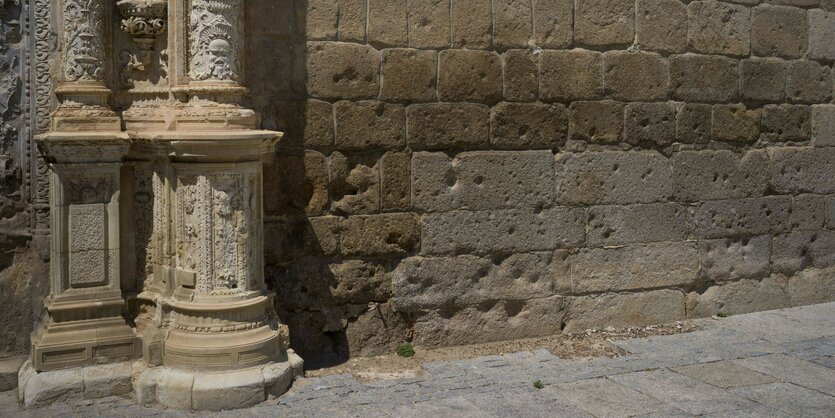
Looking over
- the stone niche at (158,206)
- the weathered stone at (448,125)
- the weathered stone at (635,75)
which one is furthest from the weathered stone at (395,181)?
the weathered stone at (635,75)

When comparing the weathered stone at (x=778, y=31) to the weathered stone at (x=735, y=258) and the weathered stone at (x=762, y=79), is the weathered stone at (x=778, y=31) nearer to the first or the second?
the weathered stone at (x=762, y=79)

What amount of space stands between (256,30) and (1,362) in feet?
8.29

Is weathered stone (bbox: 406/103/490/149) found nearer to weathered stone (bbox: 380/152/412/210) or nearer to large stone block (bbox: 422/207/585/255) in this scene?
weathered stone (bbox: 380/152/412/210)

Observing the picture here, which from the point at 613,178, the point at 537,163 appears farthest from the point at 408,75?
the point at 613,178

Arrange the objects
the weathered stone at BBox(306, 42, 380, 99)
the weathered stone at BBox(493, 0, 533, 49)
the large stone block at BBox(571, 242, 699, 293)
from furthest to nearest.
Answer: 1. the large stone block at BBox(571, 242, 699, 293)
2. the weathered stone at BBox(493, 0, 533, 49)
3. the weathered stone at BBox(306, 42, 380, 99)

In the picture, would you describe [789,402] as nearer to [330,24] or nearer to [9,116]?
[330,24]

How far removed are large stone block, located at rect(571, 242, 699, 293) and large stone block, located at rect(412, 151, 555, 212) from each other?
64cm

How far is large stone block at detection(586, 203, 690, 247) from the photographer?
6.95 metres

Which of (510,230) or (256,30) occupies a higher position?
(256,30)

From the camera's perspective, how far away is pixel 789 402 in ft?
17.2

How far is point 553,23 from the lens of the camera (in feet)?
22.1

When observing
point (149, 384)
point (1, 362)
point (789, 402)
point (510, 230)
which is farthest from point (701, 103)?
point (1, 362)

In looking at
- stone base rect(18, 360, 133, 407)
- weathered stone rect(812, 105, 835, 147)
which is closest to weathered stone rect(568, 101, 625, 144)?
weathered stone rect(812, 105, 835, 147)

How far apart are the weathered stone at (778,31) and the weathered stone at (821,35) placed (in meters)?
0.09
